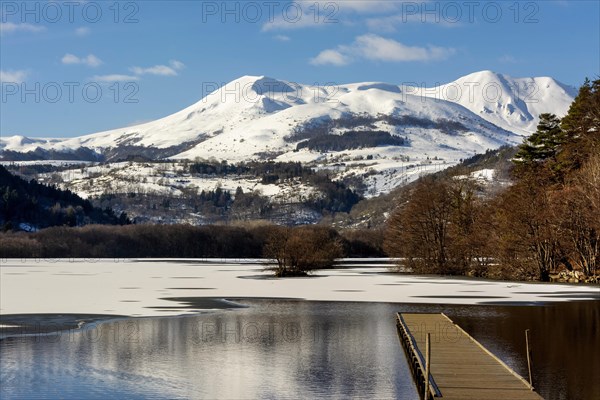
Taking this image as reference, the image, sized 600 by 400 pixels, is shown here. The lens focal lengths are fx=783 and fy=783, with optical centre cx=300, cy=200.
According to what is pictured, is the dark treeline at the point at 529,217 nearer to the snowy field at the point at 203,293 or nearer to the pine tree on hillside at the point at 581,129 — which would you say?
the pine tree on hillside at the point at 581,129

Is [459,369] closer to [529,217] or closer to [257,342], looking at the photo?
[257,342]

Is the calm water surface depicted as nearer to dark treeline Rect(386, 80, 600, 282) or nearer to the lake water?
the lake water

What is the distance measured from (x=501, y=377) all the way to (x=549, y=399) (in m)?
2.37

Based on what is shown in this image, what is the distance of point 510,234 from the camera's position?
88.6 metres

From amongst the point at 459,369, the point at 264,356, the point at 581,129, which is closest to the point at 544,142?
the point at 581,129

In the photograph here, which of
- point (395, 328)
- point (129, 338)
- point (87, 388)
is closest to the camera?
point (87, 388)

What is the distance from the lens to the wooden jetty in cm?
2233

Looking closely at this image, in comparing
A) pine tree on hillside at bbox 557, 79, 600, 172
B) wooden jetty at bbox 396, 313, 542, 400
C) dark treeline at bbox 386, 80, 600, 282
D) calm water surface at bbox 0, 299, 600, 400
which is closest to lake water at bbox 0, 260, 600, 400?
calm water surface at bbox 0, 299, 600, 400

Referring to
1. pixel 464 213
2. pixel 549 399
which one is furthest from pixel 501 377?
pixel 464 213

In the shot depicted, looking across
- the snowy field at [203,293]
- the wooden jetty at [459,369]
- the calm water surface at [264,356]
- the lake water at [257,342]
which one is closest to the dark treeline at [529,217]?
the snowy field at [203,293]

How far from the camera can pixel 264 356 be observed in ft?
99.4

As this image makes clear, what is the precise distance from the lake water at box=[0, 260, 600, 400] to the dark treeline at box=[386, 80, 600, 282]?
24034 millimetres

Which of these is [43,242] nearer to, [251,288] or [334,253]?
[334,253]

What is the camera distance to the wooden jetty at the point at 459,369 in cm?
2233
